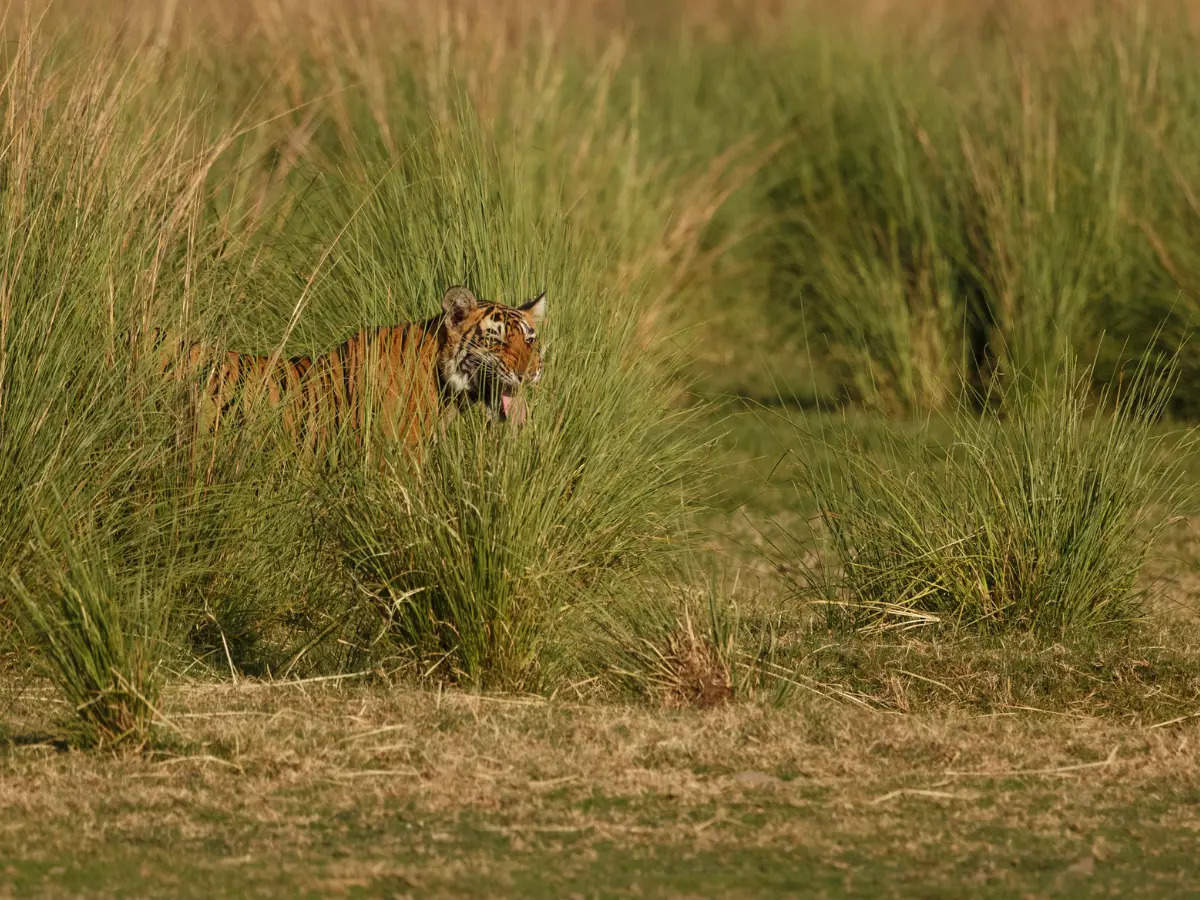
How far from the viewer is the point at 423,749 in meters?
5.09

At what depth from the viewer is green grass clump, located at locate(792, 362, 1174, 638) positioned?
652 cm

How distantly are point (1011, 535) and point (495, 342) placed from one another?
1802 mm

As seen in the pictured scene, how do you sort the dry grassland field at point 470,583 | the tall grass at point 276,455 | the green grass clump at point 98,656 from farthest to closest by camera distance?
the tall grass at point 276,455
the green grass clump at point 98,656
the dry grassland field at point 470,583

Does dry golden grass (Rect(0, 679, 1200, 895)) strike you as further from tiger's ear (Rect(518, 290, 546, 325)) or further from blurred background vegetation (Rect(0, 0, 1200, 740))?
tiger's ear (Rect(518, 290, 546, 325))

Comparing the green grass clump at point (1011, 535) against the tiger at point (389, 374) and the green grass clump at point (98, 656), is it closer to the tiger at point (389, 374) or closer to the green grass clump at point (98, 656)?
the tiger at point (389, 374)

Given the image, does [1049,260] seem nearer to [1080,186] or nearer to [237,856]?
[1080,186]

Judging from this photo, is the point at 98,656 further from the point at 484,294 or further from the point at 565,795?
the point at 484,294

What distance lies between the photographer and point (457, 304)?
23.4ft

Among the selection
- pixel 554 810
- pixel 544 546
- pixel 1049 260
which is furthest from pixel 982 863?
pixel 1049 260

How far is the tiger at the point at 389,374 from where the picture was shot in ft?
20.8

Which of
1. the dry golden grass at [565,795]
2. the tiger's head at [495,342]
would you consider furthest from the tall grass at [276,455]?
the dry golden grass at [565,795]

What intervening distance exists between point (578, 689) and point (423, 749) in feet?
2.54

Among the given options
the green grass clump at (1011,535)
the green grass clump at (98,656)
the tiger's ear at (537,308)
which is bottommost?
the green grass clump at (1011,535)

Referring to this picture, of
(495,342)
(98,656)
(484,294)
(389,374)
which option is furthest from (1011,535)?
(98,656)
